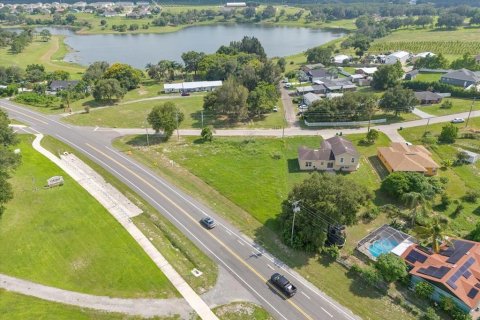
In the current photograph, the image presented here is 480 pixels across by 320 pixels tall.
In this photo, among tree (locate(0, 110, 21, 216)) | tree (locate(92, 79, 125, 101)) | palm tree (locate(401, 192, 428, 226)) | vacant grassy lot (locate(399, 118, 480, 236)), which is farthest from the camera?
tree (locate(92, 79, 125, 101))

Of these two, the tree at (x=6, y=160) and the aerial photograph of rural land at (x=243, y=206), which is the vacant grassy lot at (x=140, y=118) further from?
the tree at (x=6, y=160)

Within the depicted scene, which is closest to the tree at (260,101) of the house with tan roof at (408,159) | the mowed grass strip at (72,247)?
the house with tan roof at (408,159)

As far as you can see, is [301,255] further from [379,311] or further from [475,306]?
[475,306]

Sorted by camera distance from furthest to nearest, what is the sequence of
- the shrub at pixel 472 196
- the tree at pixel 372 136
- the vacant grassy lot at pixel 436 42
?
the vacant grassy lot at pixel 436 42 → the tree at pixel 372 136 → the shrub at pixel 472 196

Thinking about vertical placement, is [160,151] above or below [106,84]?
below

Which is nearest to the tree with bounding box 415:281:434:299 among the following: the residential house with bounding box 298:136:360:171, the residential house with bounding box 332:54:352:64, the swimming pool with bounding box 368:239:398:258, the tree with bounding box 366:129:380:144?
the swimming pool with bounding box 368:239:398:258

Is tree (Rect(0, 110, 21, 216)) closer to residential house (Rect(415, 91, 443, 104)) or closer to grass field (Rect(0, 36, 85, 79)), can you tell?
grass field (Rect(0, 36, 85, 79))

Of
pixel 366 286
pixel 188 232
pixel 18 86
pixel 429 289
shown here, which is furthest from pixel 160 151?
pixel 18 86
